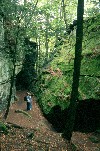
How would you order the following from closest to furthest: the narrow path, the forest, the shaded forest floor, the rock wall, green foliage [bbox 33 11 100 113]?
the shaded forest floor
the forest
green foliage [bbox 33 11 100 113]
the narrow path
the rock wall

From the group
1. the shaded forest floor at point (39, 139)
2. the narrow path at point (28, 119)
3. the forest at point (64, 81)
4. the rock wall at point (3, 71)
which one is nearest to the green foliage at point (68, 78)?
the forest at point (64, 81)

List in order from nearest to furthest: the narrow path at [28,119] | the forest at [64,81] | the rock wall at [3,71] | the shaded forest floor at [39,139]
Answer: the shaded forest floor at [39,139], the forest at [64,81], the narrow path at [28,119], the rock wall at [3,71]

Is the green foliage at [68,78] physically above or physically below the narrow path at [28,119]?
above

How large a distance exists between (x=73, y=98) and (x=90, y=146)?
162 inches

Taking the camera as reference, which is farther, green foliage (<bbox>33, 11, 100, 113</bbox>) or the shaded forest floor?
green foliage (<bbox>33, 11, 100, 113</bbox>)

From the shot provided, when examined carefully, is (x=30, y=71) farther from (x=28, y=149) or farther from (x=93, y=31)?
(x=28, y=149)

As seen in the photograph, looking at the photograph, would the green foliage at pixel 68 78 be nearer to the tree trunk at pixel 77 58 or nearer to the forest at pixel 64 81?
the forest at pixel 64 81

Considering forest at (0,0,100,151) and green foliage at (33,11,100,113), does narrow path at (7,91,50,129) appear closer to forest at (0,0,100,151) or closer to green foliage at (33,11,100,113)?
forest at (0,0,100,151)

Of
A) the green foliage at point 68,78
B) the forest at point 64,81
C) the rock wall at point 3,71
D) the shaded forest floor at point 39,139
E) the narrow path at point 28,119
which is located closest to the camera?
the shaded forest floor at point 39,139

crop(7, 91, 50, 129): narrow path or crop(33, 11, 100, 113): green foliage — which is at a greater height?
crop(33, 11, 100, 113): green foliage

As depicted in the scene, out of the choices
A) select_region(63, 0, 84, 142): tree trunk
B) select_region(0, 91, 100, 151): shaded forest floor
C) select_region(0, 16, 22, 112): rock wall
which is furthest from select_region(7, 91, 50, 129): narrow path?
select_region(63, 0, 84, 142): tree trunk

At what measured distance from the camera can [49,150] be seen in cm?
1272

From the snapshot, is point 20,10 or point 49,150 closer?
point 49,150

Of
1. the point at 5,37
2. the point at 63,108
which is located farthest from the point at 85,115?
the point at 5,37
